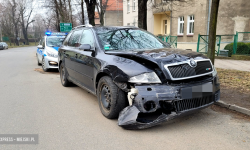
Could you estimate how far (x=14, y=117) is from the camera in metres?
4.22

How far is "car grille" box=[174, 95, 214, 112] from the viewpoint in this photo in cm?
319

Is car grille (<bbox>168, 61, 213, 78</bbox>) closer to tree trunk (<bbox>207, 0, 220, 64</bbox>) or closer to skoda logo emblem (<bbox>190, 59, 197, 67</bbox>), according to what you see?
skoda logo emblem (<bbox>190, 59, 197, 67</bbox>)

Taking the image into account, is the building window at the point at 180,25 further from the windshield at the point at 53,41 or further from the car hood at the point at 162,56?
the car hood at the point at 162,56

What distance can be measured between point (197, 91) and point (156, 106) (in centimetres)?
73

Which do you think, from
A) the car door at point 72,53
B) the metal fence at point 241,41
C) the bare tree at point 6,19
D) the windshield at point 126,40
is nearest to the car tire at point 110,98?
the windshield at point 126,40

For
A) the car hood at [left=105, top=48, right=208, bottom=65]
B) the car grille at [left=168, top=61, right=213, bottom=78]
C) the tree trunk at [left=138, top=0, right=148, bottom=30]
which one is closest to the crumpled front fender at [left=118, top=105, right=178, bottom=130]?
the car grille at [left=168, top=61, right=213, bottom=78]

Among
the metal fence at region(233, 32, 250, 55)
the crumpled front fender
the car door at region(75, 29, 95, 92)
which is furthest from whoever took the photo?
the metal fence at region(233, 32, 250, 55)

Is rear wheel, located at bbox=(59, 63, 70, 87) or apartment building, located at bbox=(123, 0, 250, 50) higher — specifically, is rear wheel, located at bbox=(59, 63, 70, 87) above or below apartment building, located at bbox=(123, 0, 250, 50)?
below

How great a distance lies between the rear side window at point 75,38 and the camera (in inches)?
219

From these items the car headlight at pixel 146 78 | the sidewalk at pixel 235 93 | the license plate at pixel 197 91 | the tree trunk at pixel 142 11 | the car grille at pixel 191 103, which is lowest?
the sidewalk at pixel 235 93

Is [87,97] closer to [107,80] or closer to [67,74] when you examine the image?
[67,74]

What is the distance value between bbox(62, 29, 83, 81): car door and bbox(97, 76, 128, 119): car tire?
1703mm

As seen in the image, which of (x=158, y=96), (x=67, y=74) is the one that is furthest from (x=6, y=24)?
(x=158, y=96)

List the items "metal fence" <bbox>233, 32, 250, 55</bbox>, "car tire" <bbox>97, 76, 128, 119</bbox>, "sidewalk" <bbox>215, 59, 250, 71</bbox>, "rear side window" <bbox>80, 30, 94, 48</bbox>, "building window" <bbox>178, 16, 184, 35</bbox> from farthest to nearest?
"building window" <bbox>178, 16, 184, 35</bbox>
"metal fence" <bbox>233, 32, 250, 55</bbox>
"sidewalk" <bbox>215, 59, 250, 71</bbox>
"rear side window" <bbox>80, 30, 94, 48</bbox>
"car tire" <bbox>97, 76, 128, 119</bbox>
